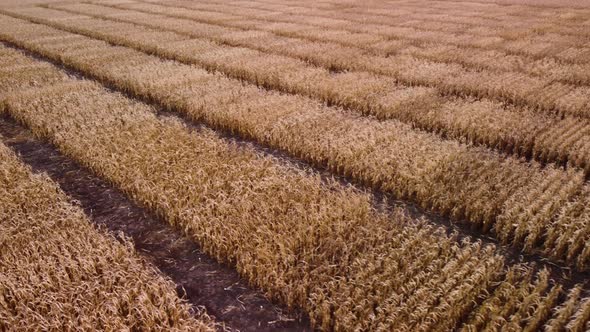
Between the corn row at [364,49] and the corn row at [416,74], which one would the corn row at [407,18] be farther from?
the corn row at [416,74]

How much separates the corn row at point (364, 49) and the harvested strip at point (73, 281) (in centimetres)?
1300

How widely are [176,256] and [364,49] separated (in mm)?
16232

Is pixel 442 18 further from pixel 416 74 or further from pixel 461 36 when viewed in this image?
pixel 416 74

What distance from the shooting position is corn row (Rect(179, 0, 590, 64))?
64.9 ft

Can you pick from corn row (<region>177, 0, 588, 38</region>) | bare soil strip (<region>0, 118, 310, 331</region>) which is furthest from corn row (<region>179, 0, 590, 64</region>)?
bare soil strip (<region>0, 118, 310, 331</region>)

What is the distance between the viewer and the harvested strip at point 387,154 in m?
7.89

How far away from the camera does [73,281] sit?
638cm

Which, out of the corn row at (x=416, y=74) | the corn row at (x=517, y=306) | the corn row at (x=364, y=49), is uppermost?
the corn row at (x=364, y=49)

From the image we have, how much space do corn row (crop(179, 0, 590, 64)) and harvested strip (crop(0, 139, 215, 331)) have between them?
60.4 ft

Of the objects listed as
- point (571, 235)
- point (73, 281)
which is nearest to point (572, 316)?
point (571, 235)

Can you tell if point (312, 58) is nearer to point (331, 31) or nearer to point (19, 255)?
point (331, 31)

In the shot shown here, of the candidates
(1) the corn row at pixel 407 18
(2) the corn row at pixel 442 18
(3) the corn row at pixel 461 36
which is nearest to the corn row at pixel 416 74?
(3) the corn row at pixel 461 36

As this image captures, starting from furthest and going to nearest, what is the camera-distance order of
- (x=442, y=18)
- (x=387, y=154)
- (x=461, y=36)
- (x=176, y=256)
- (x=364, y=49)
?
(x=442, y=18) → (x=461, y=36) → (x=364, y=49) → (x=387, y=154) → (x=176, y=256)

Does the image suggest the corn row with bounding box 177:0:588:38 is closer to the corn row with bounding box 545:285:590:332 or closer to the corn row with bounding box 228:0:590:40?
the corn row with bounding box 228:0:590:40
